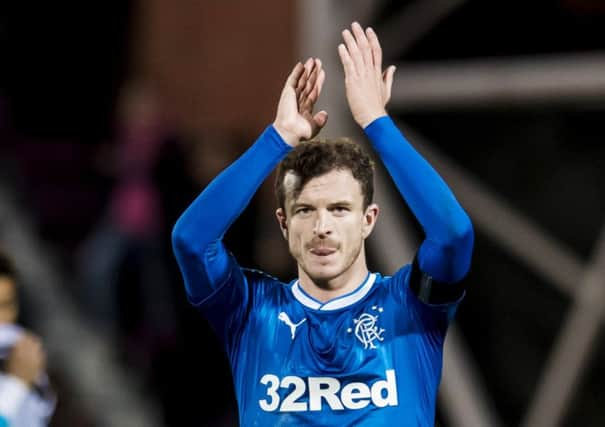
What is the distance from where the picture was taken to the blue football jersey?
333cm

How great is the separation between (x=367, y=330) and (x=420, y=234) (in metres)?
4.73

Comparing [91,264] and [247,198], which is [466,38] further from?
[247,198]

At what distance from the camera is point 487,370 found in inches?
307

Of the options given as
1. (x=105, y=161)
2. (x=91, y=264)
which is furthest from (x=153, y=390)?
(x=105, y=161)

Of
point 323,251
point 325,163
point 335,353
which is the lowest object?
point 335,353

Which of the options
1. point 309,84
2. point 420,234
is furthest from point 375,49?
point 420,234

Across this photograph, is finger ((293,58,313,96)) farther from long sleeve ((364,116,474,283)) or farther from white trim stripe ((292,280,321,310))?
white trim stripe ((292,280,321,310))

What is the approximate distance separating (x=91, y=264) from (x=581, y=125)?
3206 mm

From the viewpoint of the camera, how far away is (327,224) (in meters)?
3.35

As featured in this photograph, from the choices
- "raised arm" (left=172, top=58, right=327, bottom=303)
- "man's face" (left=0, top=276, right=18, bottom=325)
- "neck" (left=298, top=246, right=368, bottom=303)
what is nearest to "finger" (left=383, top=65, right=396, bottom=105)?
"raised arm" (left=172, top=58, right=327, bottom=303)

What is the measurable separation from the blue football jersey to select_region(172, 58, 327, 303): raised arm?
72mm

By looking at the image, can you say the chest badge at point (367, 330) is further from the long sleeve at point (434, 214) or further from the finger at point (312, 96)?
the finger at point (312, 96)

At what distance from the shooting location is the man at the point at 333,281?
3316 millimetres

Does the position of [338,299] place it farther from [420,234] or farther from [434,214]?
[420,234]
